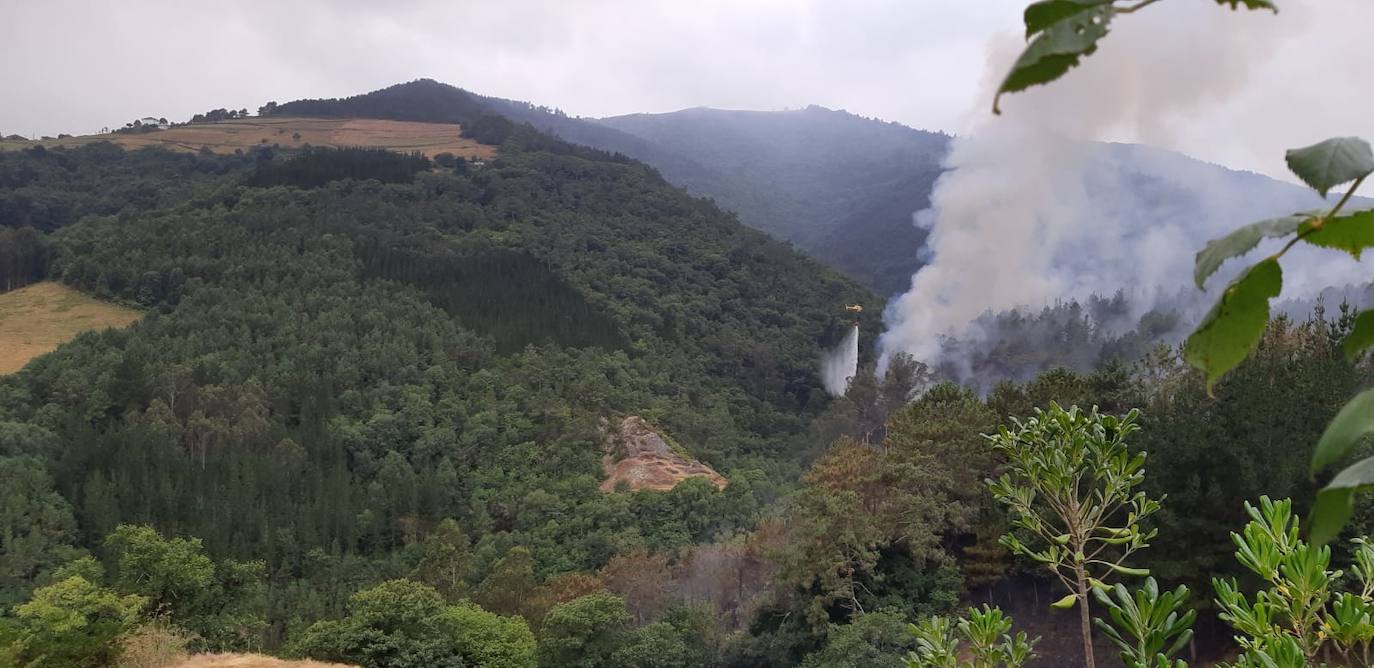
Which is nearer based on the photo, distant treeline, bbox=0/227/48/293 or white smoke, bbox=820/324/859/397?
distant treeline, bbox=0/227/48/293

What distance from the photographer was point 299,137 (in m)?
78.9

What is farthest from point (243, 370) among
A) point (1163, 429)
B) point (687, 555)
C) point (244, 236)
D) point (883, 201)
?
point (883, 201)

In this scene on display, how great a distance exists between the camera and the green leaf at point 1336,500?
0.43 m

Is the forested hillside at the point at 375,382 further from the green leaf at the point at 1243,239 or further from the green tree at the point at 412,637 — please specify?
the green leaf at the point at 1243,239

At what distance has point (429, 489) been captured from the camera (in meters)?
28.4

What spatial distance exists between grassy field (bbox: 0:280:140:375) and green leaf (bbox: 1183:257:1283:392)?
41640mm

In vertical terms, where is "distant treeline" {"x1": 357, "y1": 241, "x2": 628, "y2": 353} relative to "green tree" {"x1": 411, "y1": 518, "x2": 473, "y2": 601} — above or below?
above

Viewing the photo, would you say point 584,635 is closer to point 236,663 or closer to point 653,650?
point 653,650

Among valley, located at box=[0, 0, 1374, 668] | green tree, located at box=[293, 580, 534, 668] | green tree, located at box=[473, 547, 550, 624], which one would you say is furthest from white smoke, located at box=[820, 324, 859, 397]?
green tree, located at box=[293, 580, 534, 668]

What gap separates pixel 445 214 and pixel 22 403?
28043mm

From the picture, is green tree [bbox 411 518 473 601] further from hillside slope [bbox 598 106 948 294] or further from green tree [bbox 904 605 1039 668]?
hillside slope [bbox 598 106 948 294]

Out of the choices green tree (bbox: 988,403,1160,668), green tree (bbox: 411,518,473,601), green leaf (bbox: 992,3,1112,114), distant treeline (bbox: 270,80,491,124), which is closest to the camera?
green leaf (bbox: 992,3,1112,114)

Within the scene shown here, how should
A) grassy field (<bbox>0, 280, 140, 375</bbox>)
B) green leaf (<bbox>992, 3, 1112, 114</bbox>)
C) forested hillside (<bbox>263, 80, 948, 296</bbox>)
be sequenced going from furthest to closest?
forested hillside (<bbox>263, 80, 948, 296</bbox>) < grassy field (<bbox>0, 280, 140, 375</bbox>) < green leaf (<bbox>992, 3, 1112, 114</bbox>)

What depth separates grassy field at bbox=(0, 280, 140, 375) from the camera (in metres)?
36.0
